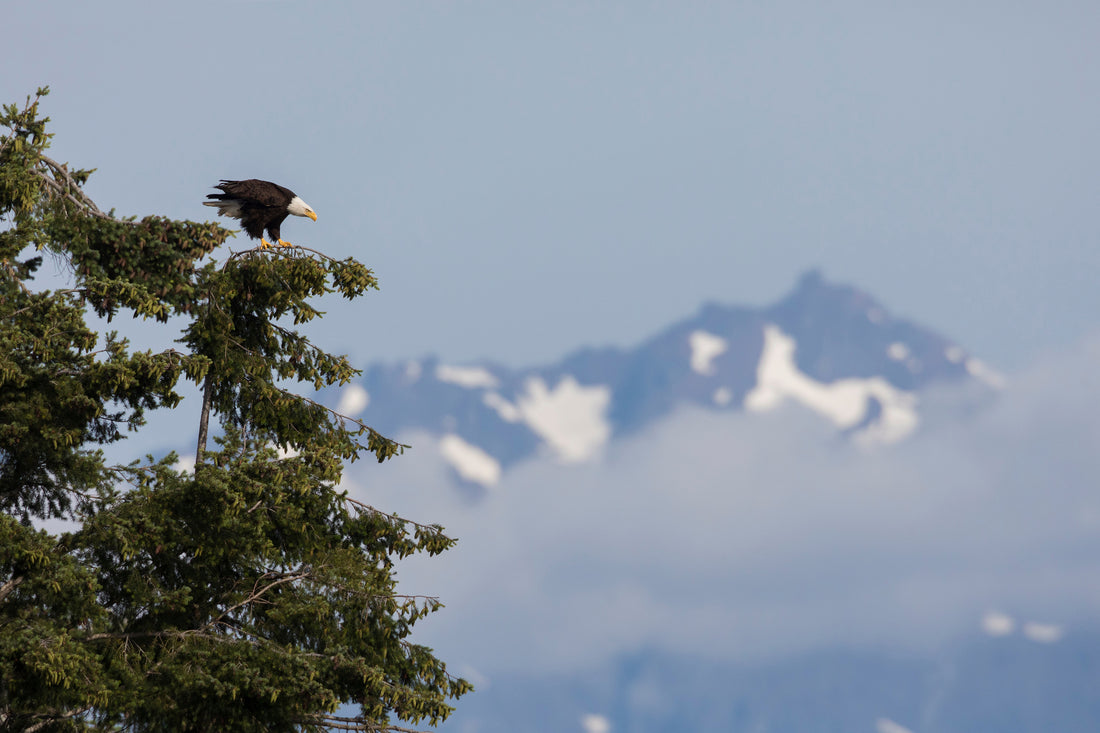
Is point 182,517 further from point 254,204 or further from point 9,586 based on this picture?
point 254,204

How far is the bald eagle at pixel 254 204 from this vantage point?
16.7 meters

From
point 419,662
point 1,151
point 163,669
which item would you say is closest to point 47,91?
point 1,151

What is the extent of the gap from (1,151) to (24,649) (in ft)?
19.8

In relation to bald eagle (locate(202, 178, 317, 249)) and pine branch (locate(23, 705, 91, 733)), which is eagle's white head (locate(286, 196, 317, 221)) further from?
pine branch (locate(23, 705, 91, 733))

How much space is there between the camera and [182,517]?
13320 mm

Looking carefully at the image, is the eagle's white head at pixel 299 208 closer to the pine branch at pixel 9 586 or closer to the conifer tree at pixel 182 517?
the conifer tree at pixel 182 517

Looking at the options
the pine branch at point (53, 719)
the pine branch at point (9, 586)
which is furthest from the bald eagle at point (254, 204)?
the pine branch at point (53, 719)

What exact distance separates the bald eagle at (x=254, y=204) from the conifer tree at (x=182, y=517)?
103cm

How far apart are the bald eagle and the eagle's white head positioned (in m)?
0.36

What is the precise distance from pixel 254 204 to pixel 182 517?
521cm

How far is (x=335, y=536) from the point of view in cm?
1484

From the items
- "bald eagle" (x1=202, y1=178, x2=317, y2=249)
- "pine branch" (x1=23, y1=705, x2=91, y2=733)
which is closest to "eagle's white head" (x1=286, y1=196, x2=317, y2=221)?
"bald eagle" (x1=202, y1=178, x2=317, y2=249)

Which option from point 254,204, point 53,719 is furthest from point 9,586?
point 254,204

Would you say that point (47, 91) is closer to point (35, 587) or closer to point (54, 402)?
point (54, 402)
